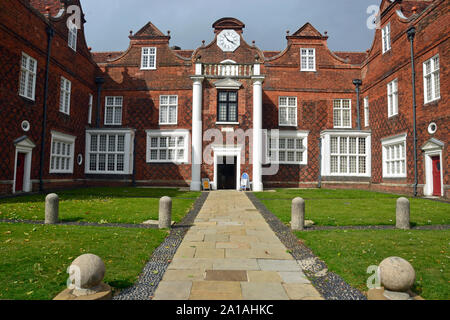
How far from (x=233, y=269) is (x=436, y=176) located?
1547 cm

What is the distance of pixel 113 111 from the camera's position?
23.2 m

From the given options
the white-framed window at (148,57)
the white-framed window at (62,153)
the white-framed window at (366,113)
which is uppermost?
the white-framed window at (148,57)

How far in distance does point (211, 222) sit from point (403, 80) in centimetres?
1582

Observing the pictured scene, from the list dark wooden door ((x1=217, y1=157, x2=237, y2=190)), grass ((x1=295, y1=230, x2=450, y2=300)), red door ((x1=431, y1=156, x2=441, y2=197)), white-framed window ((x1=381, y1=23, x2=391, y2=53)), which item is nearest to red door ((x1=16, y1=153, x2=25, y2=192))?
dark wooden door ((x1=217, y1=157, x2=237, y2=190))

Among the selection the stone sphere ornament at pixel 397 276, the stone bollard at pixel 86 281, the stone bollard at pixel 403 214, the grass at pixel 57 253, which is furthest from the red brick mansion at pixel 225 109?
the stone sphere ornament at pixel 397 276

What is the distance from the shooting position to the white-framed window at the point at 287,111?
2270 centimetres

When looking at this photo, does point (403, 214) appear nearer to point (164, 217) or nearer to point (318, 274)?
point (318, 274)

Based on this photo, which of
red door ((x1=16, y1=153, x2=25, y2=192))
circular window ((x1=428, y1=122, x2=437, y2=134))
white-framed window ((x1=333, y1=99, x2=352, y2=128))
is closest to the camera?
circular window ((x1=428, y1=122, x2=437, y2=134))

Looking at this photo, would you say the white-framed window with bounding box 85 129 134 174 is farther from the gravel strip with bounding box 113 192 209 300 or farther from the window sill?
the window sill

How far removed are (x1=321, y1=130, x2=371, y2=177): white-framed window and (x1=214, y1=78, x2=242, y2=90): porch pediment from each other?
754cm

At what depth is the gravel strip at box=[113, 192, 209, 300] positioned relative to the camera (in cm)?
379

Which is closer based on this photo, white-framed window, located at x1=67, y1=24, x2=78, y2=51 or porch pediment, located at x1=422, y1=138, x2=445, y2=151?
porch pediment, located at x1=422, y1=138, x2=445, y2=151

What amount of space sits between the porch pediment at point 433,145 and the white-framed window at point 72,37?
75.4 feet

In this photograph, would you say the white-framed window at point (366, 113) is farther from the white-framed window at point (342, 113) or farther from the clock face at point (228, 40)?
the clock face at point (228, 40)
